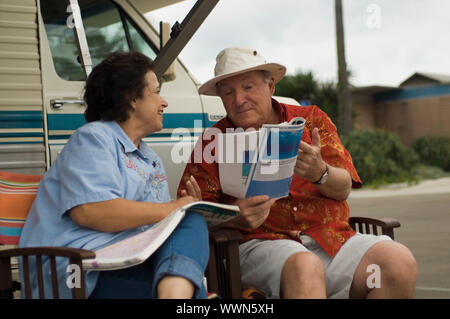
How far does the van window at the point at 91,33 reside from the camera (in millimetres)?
4219

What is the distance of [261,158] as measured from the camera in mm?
2270

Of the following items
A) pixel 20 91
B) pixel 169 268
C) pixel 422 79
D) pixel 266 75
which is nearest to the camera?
pixel 169 268

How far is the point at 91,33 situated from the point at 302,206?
7.95 feet

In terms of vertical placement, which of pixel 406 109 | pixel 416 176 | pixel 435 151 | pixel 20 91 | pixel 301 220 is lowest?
pixel 416 176

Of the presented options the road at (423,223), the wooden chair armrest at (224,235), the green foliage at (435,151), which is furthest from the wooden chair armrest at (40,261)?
the green foliage at (435,151)

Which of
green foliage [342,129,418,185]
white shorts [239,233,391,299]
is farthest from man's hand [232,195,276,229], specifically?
green foliage [342,129,418,185]

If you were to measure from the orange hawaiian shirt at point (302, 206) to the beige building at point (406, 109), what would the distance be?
15.2 metres

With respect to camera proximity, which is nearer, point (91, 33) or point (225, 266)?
point (225, 266)

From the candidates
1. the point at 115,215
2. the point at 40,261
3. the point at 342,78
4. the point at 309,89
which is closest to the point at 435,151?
the point at 342,78

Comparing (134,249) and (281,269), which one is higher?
(134,249)

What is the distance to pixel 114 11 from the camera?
179 inches

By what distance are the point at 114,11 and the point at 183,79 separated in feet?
2.35

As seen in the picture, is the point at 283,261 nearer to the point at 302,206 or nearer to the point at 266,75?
the point at 302,206

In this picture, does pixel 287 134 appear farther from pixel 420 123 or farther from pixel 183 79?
pixel 420 123
